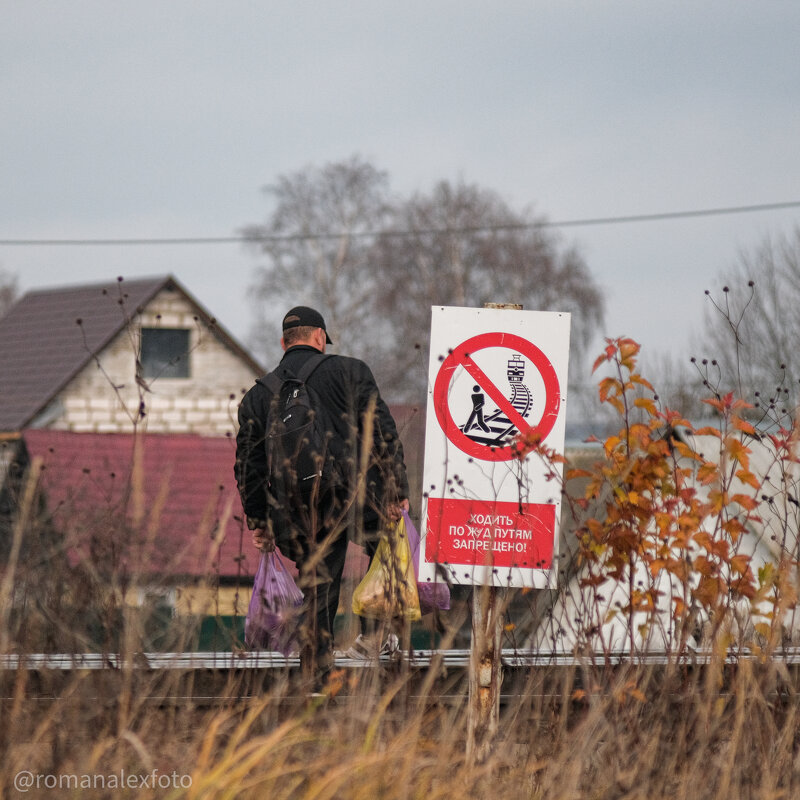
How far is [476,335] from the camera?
4738mm

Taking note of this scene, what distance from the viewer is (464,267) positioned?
142 ft

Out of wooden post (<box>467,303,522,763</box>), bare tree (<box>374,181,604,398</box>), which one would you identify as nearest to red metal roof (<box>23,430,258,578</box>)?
wooden post (<box>467,303,522,763</box>)

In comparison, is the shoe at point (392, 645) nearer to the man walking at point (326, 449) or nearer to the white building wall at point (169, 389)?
the man walking at point (326, 449)

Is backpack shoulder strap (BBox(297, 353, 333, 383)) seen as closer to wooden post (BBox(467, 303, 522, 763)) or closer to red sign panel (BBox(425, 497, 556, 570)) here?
red sign panel (BBox(425, 497, 556, 570))

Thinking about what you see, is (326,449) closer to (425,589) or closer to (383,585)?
(383,585)

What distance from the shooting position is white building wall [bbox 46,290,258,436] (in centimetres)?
2547

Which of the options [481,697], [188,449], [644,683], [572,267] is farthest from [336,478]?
[572,267]

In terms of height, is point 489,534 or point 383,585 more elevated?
point 489,534

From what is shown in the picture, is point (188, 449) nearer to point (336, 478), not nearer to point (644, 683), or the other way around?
point (336, 478)

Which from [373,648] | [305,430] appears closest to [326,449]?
[305,430]

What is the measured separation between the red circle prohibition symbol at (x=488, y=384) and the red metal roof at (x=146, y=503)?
84cm
